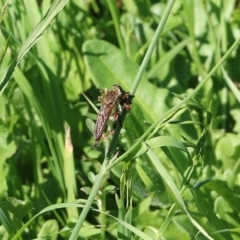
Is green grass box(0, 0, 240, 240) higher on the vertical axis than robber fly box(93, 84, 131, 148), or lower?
lower

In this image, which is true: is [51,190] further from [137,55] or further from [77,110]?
[137,55]

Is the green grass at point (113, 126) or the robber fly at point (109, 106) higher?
the robber fly at point (109, 106)

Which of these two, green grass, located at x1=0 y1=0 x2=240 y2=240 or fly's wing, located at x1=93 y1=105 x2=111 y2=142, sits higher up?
fly's wing, located at x1=93 y1=105 x2=111 y2=142

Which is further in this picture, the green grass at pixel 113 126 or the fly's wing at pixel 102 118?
the green grass at pixel 113 126

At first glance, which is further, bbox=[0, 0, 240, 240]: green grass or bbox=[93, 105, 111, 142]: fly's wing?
bbox=[0, 0, 240, 240]: green grass

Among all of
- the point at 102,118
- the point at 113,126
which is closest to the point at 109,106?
the point at 102,118
